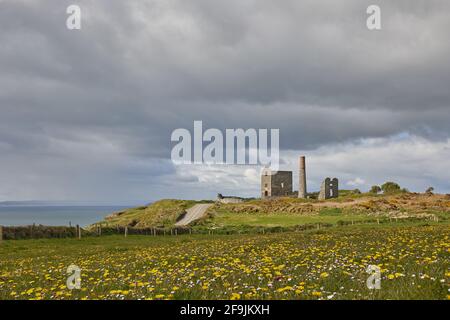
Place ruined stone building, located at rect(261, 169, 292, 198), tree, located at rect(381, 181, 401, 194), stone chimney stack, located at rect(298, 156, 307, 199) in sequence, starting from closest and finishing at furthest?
stone chimney stack, located at rect(298, 156, 307, 199) < tree, located at rect(381, 181, 401, 194) < ruined stone building, located at rect(261, 169, 292, 198)

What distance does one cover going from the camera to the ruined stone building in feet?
489

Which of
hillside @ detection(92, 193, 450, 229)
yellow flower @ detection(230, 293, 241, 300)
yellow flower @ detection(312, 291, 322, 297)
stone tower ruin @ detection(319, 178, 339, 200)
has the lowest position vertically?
hillside @ detection(92, 193, 450, 229)

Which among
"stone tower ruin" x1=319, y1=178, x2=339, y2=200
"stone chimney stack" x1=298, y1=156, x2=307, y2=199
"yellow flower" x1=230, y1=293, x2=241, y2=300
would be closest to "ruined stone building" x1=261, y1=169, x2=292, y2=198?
"stone chimney stack" x1=298, y1=156, x2=307, y2=199

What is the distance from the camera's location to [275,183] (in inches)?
5906

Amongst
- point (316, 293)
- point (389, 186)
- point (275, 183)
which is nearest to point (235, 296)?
point (316, 293)

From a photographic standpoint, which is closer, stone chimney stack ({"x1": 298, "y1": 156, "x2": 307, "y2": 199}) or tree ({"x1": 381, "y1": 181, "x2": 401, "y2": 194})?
stone chimney stack ({"x1": 298, "y1": 156, "x2": 307, "y2": 199})

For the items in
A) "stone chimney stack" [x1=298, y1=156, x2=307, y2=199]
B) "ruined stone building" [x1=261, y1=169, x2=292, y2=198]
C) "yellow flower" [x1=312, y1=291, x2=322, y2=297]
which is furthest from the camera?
"ruined stone building" [x1=261, y1=169, x2=292, y2=198]

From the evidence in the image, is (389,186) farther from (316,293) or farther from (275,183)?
(316,293)

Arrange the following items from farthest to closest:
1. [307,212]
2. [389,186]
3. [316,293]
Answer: [389,186]
[307,212]
[316,293]

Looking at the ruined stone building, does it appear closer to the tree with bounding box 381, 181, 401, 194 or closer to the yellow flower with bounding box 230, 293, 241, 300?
the tree with bounding box 381, 181, 401, 194

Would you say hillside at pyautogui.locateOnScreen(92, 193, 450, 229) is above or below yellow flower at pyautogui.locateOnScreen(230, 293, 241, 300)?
below

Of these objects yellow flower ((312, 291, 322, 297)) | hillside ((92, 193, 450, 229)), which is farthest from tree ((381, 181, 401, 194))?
yellow flower ((312, 291, 322, 297))
